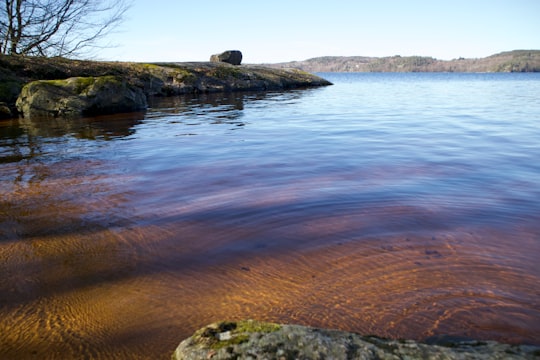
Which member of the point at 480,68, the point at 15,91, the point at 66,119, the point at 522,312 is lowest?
the point at 522,312

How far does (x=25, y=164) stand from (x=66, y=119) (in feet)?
26.8

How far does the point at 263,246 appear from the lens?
11.2 feet

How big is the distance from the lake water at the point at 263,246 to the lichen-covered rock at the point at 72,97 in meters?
8.40

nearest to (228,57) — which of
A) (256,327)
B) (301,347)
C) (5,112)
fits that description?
(5,112)

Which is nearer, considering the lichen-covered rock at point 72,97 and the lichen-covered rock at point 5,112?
the lichen-covered rock at point 5,112

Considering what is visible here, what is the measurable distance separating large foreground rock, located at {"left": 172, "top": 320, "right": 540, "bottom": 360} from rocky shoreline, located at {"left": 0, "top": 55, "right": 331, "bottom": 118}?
51.3ft

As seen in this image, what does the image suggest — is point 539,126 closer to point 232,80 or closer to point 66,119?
point 66,119

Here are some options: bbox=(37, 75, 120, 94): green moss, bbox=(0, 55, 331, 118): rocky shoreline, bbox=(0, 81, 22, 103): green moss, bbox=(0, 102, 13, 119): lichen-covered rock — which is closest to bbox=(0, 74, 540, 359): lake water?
bbox=(0, 55, 331, 118): rocky shoreline

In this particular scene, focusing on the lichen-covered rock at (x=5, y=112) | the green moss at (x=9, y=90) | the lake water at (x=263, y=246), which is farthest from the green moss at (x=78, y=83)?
the lake water at (x=263, y=246)

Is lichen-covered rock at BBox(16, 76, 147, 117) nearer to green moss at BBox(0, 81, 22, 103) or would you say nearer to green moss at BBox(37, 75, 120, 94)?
green moss at BBox(37, 75, 120, 94)

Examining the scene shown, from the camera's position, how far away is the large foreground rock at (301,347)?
1.61 meters

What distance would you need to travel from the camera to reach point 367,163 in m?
6.63

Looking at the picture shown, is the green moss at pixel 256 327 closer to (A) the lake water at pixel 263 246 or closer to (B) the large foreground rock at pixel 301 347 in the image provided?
(B) the large foreground rock at pixel 301 347

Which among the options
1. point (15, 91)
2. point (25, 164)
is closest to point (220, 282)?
point (25, 164)
